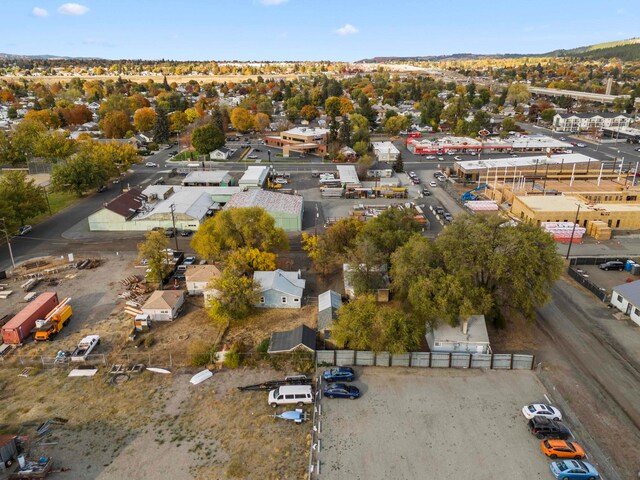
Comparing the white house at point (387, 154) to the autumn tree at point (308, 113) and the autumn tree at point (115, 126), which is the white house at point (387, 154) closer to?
the autumn tree at point (308, 113)

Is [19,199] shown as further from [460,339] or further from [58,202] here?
[460,339]

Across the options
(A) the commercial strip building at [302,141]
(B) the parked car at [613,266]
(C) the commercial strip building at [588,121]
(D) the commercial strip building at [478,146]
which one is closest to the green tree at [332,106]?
(A) the commercial strip building at [302,141]

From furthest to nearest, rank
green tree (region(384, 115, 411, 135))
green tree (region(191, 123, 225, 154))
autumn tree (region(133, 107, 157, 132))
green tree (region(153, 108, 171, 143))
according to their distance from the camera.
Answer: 1. green tree (region(384, 115, 411, 135))
2. autumn tree (region(133, 107, 157, 132))
3. green tree (region(153, 108, 171, 143))
4. green tree (region(191, 123, 225, 154))

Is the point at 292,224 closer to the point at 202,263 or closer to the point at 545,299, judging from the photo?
the point at 202,263

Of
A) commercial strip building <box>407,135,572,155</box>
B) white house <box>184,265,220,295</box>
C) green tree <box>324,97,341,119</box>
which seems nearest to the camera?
white house <box>184,265,220,295</box>

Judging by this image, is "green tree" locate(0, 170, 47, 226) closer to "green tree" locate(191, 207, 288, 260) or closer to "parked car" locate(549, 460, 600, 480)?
"green tree" locate(191, 207, 288, 260)

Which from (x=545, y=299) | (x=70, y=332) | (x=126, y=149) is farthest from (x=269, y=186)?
(x=545, y=299)

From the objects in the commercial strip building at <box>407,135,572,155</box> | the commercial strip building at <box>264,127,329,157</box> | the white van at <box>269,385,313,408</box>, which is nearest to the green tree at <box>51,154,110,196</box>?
the commercial strip building at <box>264,127,329,157</box>
